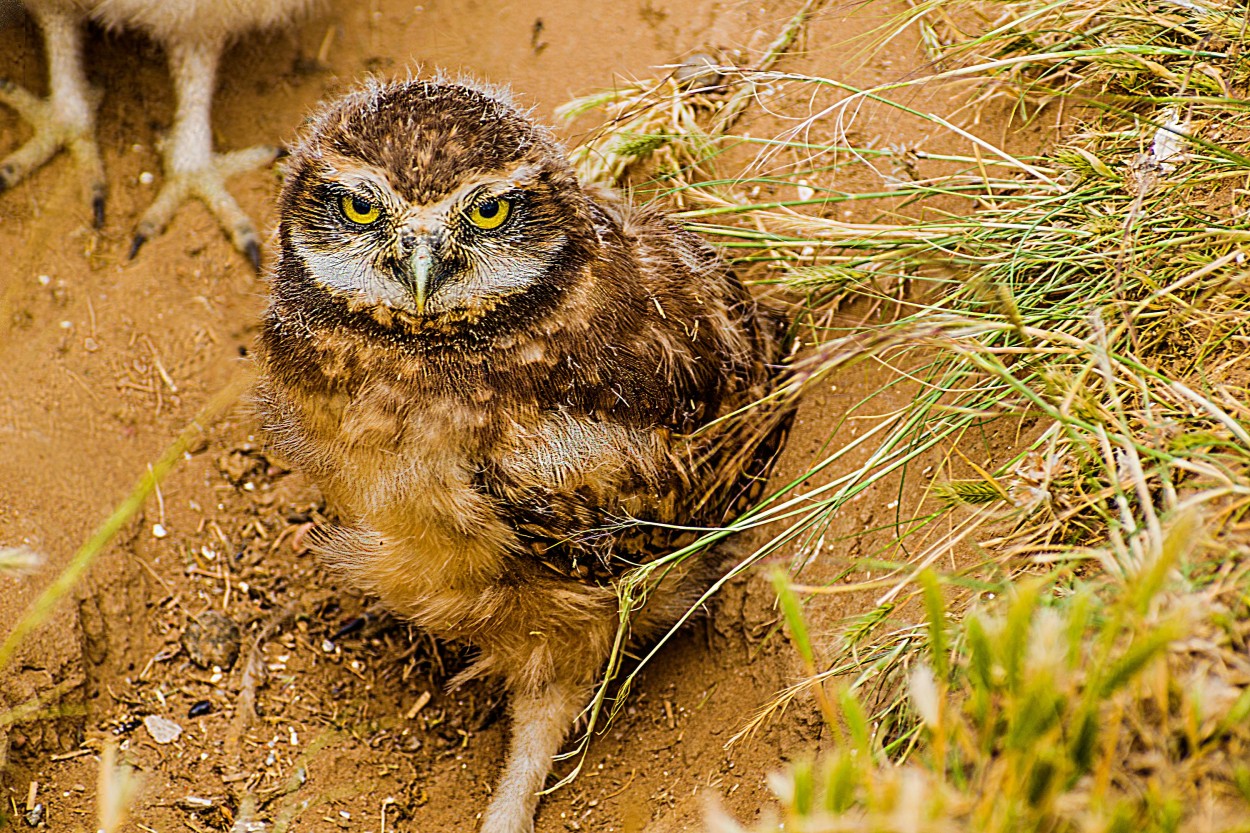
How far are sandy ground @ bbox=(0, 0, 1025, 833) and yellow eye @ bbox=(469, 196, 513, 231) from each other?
4.15ft

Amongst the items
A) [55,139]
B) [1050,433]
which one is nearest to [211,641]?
[55,139]

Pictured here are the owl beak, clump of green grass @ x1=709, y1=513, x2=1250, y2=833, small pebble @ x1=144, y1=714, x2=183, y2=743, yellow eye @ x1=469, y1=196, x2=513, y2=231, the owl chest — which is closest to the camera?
clump of green grass @ x1=709, y1=513, x2=1250, y2=833

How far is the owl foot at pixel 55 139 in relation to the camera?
163 inches

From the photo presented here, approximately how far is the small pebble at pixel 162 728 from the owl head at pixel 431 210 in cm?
147

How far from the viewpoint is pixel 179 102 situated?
14.4ft

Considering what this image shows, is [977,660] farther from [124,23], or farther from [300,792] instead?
[124,23]

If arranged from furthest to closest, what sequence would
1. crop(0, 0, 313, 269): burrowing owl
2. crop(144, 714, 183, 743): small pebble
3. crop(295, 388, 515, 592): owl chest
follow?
crop(0, 0, 313, 269): burrowing owl
crop(144, 714, 183, 743): small pebble
crop(295, 388, 515, 592): owl chest

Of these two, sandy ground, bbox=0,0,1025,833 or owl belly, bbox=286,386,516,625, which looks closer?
owl belly, bbox=286,386,516,625

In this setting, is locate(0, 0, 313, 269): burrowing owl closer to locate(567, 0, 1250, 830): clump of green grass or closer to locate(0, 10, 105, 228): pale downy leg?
locate(0, 10, 105, 228): pale downy leg

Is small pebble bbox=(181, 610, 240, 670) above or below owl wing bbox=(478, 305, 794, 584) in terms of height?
below

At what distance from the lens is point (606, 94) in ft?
12.4

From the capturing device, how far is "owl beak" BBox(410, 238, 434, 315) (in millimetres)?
2541

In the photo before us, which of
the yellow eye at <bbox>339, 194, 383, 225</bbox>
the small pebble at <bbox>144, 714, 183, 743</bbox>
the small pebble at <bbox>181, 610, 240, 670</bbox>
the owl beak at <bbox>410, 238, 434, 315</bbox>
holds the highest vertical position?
the yellow eye at <bbox>339, 194, 383, 225</bbox>

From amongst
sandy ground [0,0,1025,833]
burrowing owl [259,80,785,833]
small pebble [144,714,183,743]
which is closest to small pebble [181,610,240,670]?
sandy ground [0,0,1025,833]
